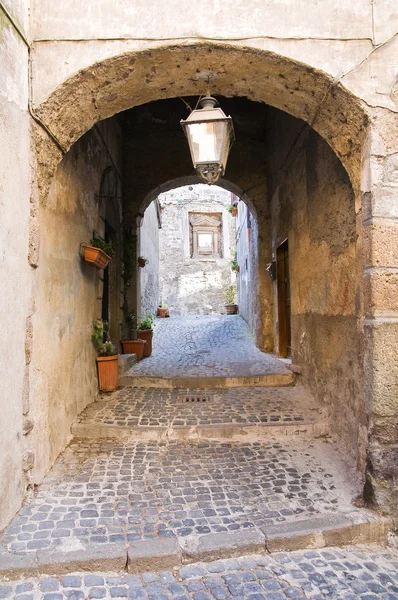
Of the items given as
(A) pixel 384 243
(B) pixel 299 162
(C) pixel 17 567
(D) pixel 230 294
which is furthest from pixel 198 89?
(D) pixel 230 294

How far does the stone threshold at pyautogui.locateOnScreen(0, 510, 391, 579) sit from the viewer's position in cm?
210

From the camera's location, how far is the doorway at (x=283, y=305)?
261 inches

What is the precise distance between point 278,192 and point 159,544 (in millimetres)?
5490

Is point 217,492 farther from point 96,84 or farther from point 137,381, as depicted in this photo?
point 96,84

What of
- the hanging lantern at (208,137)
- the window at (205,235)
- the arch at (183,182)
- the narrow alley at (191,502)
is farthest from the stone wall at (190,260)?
the hanging lantern at (208,137)

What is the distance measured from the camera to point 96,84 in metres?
2.74

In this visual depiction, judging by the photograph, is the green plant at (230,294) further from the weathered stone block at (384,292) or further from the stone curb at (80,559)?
the stone curb at (80,559)

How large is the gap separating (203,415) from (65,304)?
6.00 ft

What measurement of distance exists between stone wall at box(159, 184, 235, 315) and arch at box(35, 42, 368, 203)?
14630 mm

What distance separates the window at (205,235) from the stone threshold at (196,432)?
53.1 ft

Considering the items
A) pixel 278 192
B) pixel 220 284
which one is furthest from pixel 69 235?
pixel 220 284

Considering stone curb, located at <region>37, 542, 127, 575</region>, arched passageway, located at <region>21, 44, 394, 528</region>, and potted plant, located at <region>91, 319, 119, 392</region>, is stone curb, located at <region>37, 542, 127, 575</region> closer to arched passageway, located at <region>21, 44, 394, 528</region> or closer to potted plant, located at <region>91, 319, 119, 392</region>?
arched passageway, located at <region>21, 44, 394, 528</region>

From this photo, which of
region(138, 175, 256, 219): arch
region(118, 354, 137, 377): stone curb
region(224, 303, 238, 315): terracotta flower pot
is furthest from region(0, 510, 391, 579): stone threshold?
region(224, 303, 238, 315): terracotta flower pot

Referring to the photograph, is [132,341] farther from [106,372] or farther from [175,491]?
[175,491]
